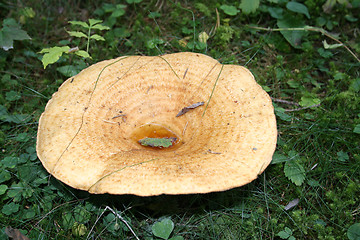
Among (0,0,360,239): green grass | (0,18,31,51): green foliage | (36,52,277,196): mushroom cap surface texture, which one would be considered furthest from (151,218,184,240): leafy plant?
(0,18,31,51): green foliage

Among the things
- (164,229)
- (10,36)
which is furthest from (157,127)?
(10,36)

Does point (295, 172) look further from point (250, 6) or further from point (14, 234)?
point (14, 234)

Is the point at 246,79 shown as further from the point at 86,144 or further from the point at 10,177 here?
the point at 10,177

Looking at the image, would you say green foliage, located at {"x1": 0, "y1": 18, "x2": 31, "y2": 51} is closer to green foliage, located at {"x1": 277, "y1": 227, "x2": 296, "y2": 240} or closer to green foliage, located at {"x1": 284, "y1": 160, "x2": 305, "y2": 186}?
green foliage, located at {"x1": 284, "y1": 160, "x2": 305, "y2": 186}

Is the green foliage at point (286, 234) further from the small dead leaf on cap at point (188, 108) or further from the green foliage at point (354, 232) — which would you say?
the small dead leaf on cap at point (188, 108)

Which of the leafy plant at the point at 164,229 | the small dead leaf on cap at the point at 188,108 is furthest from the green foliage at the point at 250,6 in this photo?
the leafy plant at the point at 164,229

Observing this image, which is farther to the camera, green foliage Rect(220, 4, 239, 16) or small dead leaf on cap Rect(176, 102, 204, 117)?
green foliage Rect(220, 4, 239, 16)

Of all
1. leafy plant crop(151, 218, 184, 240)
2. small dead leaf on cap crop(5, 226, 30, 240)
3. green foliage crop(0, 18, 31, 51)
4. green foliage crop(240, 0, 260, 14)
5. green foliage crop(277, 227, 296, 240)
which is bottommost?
green foliage crop(277, 227, 296, 240)

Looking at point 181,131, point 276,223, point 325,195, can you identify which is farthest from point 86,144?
point 325,195

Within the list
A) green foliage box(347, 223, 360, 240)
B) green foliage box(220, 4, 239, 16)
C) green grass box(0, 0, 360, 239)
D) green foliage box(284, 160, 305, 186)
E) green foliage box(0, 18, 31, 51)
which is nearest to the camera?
green foliage box(347, 223, 360, 240)
